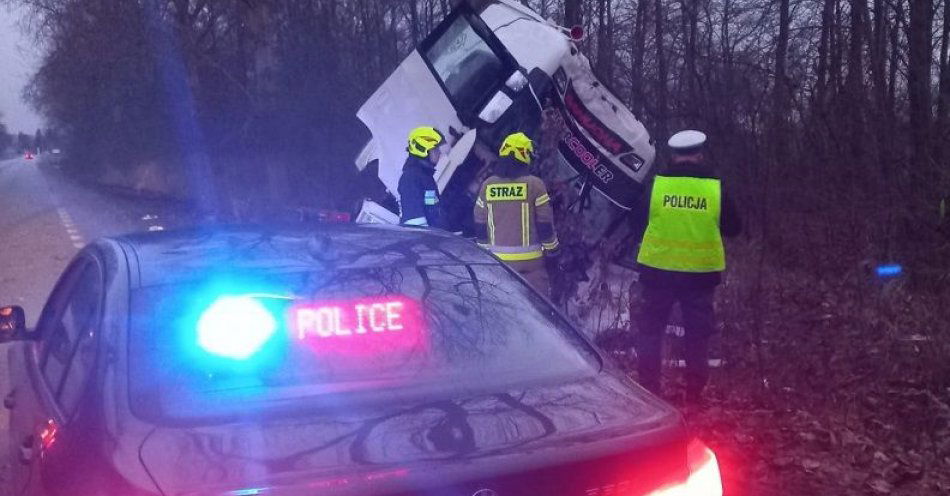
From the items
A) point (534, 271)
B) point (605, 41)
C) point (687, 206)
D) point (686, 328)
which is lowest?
point (686, 328)

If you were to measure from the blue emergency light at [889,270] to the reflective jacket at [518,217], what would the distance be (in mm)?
4261

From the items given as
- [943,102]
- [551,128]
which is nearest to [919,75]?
[943,102]

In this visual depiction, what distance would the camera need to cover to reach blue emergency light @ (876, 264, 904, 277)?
31.2 ft

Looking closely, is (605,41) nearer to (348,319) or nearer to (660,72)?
(660,72)

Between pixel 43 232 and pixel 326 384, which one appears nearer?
pixel 326 384

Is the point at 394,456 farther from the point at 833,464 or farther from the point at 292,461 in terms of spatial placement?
the point at 833,464

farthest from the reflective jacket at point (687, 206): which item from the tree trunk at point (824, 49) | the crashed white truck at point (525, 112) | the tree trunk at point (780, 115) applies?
the tree trunk at point (824, 49)

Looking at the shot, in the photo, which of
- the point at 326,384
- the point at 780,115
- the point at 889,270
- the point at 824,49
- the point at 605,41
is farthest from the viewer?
the point at 605,41

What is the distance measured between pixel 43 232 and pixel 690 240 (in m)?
20.2

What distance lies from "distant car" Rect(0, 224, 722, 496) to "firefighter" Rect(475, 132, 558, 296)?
302 cm

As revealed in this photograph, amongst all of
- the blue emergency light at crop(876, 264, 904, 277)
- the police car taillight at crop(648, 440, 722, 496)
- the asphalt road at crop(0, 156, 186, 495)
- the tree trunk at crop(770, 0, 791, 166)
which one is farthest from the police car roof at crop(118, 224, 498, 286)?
the tree trunk at crop(770, 0, 791, 166)

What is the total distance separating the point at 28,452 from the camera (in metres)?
3.24

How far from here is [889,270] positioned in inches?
377

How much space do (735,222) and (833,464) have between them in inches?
59.2
